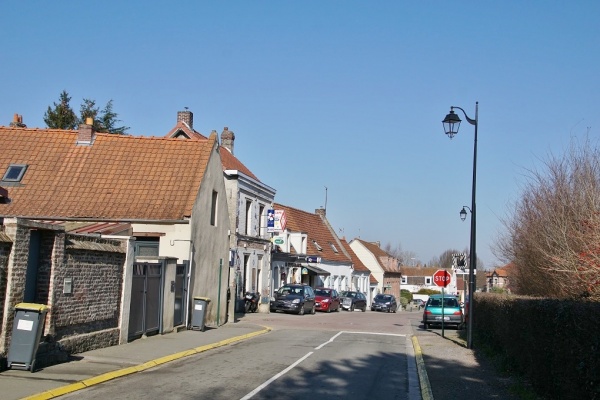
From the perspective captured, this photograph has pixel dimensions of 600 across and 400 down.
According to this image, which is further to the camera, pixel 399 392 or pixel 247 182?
pixel 247 182

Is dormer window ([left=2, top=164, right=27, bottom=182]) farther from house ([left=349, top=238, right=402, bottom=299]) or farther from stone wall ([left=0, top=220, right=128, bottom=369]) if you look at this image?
house ([left=349, top=238, right=402, bottom=299])

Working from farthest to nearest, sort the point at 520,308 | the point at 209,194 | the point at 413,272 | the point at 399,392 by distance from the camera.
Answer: the point at 413,272 → the point at 209,194 → the point at 520,308 → the point at 399,392

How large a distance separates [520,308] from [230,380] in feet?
19.5

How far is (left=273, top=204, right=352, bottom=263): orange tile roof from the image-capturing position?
5103cm

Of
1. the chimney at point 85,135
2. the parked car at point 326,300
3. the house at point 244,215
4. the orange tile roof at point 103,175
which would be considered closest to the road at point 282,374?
the orange tile roof at point 103,175

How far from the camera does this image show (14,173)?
24422mm

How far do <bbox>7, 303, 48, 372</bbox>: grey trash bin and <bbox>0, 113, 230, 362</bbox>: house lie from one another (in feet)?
16.0

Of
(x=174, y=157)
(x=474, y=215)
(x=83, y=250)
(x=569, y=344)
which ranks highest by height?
(x=174, y=157)

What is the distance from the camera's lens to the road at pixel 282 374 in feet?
35.7

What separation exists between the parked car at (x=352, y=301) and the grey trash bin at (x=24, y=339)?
38884 millimetres

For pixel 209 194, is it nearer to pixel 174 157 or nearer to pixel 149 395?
pixel 174 157

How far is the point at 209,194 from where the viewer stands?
24.4 meters

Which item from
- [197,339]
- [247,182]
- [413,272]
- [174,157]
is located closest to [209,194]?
[174,157]

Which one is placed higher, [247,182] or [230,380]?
[247,182]
